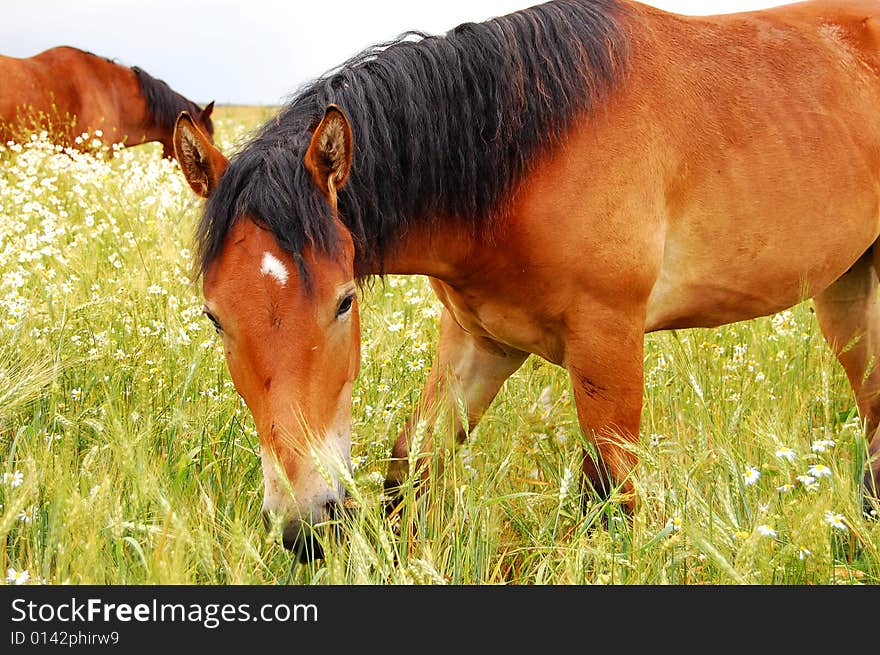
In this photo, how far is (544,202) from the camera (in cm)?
299

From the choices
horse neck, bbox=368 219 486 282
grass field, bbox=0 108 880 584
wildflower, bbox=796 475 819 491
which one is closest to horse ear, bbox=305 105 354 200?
horse neck, bbox=368 219 486 282

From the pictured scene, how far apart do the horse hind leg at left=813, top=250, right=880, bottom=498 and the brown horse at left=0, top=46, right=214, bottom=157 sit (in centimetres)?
775

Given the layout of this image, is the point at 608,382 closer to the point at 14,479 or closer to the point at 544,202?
the point at 544,202

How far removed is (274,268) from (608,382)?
1.33m

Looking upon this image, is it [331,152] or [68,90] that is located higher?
[68,90]

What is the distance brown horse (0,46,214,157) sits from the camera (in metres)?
10.2

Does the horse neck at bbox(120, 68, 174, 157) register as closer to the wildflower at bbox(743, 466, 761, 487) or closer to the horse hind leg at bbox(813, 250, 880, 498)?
the horse hind leg at bbox(813, 250, 880, 498)

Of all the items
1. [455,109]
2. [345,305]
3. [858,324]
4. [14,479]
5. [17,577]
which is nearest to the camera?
[17,577]

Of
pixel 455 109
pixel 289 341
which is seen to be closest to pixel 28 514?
pixel 289 341

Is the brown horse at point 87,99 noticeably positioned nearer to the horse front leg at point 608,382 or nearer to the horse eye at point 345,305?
the horse front leg at point 608,382

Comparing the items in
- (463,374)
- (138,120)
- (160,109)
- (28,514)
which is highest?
(160,109)

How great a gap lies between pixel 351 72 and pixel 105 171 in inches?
168

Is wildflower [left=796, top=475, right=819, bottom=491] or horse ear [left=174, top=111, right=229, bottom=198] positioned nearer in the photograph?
wildflower [left=796, top=475, right=819, bottom=491]

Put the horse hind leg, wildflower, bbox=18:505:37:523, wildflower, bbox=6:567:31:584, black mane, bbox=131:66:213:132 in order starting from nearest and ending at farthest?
wildflower, bbox=6:567:31:584 < wildflower, bbox=18:505:37:523 < the horse hind leg < black mane, bbox=131:66:213:132
